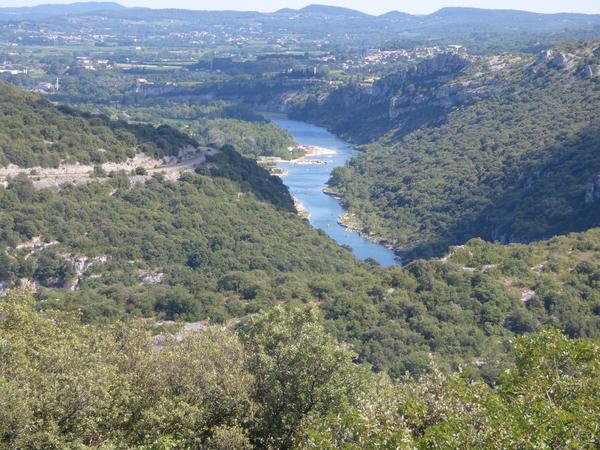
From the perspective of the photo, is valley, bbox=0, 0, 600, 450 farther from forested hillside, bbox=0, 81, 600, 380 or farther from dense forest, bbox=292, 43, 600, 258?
dense forest, bbox=292, 43, 600, 258

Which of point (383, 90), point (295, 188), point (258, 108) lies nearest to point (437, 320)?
point (295, 188)

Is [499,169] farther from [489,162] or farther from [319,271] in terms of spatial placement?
[319,271]

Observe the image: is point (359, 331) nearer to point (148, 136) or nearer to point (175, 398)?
point (175, 398)

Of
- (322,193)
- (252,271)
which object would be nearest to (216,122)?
(322,193)

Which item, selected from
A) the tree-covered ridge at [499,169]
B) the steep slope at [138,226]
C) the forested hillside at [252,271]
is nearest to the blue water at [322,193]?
the tree-covered ridge at [499,169]

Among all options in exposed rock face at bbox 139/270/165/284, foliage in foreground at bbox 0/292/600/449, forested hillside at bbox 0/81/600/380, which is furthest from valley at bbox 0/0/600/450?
exposed rock face at bbox 139/270/165/284
